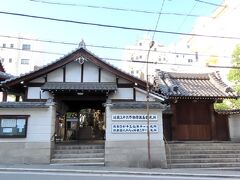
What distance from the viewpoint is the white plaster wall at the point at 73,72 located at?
17469 mm

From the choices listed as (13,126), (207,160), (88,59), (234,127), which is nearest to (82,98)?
(88,59)

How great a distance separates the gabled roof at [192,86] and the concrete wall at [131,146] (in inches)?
164

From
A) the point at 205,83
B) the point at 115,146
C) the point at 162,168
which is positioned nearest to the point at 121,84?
the point at 115,146

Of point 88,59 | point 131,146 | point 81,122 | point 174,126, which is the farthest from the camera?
point 81,122

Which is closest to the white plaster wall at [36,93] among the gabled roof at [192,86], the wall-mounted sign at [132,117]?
the wall-mounted sign at [132,117]

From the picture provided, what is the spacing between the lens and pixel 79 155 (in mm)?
15891

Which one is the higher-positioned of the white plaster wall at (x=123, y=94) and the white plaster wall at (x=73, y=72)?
the white plaster wall at (x=73, y=72)

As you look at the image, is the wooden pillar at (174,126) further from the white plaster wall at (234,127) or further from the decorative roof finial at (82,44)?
the decorative roof finial at (82,44)

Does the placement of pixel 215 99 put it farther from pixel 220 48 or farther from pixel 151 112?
pixel 220 48

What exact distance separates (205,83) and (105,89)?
33.7ft

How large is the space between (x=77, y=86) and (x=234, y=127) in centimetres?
1222

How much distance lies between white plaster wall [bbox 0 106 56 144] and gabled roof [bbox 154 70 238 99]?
7.89 meters

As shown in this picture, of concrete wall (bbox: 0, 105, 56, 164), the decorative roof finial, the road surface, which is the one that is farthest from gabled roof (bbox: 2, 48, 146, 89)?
the road surface

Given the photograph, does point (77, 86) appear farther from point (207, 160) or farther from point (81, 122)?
point (81, 122)
